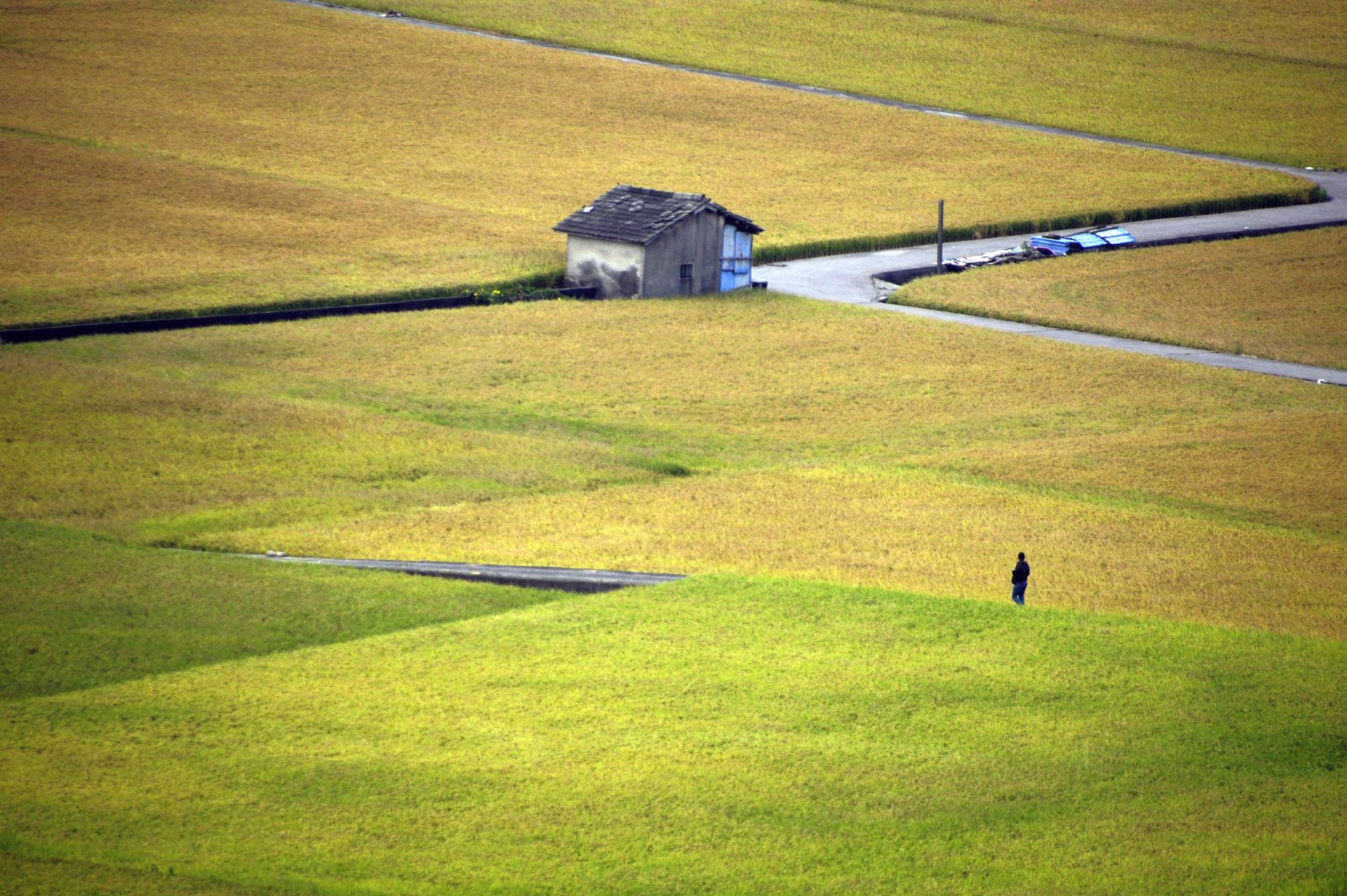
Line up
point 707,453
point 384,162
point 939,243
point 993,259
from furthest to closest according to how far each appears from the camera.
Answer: point 384,162 < point 993,259 < point 939,243 < point 707,453

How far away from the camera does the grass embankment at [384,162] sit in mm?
53406

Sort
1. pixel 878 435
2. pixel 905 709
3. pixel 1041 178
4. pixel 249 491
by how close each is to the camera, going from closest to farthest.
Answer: pixel 905 709
pixel 249 491
pixel 878 435
pixel 1041 178

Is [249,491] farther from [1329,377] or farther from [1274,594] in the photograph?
[1329,377]

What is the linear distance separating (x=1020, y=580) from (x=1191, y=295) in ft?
126

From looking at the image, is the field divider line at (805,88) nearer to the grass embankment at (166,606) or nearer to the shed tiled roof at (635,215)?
the shed tiled roof at (635,215)

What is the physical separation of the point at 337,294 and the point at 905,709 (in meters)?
32.9

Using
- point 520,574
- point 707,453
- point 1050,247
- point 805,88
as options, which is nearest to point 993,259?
point 1050,247

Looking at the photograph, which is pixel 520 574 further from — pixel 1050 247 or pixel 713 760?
pixel 1050 247

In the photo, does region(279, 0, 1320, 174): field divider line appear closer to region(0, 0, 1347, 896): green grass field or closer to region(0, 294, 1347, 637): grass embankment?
region(0, 0, 1347, 896): green grass field

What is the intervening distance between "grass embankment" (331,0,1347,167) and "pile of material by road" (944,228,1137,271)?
22918 mm

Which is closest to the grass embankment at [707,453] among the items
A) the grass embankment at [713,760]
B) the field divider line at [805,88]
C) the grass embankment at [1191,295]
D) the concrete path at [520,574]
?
the concrete path at [520,574]

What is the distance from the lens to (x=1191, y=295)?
60219 millimetres

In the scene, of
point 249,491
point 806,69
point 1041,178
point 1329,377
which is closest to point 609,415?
point 249,491

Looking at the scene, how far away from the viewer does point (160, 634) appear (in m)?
A: 23.8
